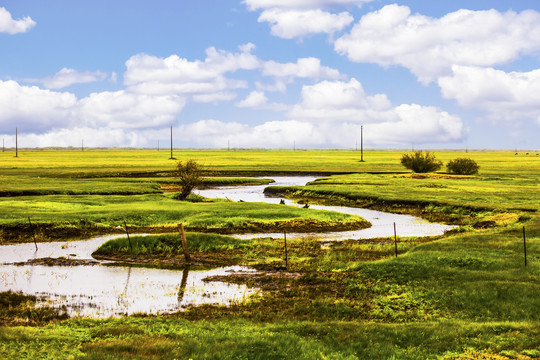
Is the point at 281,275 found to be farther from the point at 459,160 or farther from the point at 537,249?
the point at 459,160

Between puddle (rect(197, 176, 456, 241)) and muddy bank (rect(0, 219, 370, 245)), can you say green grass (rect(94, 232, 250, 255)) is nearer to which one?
puddle (rect(197, 176, 456, 241))

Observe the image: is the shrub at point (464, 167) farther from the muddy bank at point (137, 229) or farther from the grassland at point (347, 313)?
the grassland at point (347, 313)

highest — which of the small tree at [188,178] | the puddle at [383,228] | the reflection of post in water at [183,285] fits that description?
the small tree at [188,178]

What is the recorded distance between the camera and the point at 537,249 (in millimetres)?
29109

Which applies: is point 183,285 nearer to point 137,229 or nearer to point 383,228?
point 137,229

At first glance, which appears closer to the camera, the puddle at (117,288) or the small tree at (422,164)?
the puddle at (117,288)

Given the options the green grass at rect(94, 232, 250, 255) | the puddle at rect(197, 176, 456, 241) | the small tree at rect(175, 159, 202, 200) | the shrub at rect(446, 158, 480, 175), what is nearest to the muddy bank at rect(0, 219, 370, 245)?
the puddle at rect(197, 176, 456, 241)

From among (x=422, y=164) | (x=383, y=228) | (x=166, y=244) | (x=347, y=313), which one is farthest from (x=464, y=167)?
(x=347, y=313)

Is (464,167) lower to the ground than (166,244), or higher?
higher

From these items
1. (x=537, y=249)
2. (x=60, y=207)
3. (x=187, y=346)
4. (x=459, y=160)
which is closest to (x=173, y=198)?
(x=60, y=207)

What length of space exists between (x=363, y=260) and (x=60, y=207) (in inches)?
1329

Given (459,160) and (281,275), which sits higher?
(459,160)

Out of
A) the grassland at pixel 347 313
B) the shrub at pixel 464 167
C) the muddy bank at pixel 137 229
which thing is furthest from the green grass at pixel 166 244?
the shrub at pixel 464 167

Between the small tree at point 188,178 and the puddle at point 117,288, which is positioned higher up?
the small tree at point 188,178
